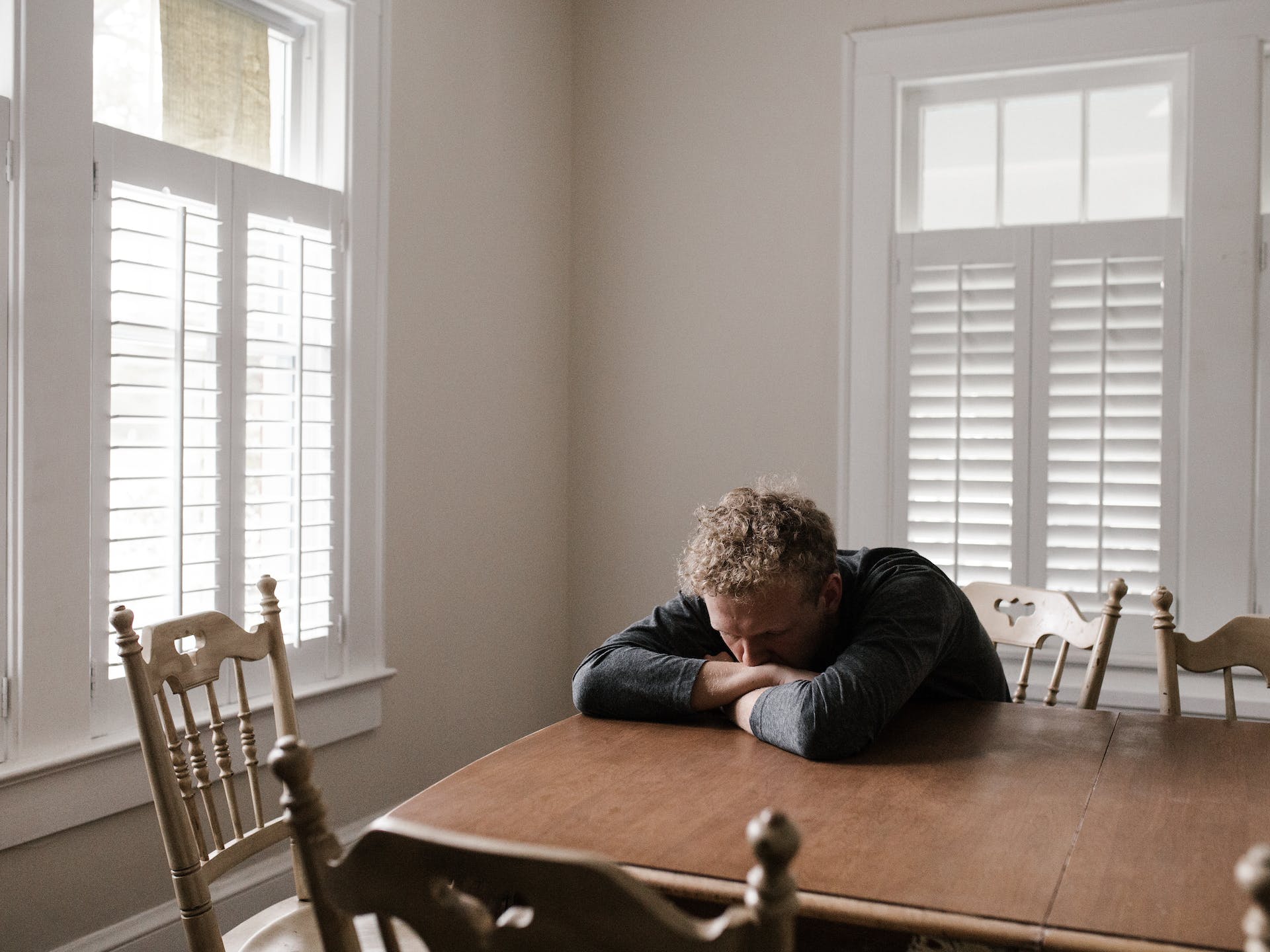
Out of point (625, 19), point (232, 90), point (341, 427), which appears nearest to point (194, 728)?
point (341, 427)

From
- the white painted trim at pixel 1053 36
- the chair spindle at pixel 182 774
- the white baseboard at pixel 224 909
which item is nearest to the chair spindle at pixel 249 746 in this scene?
the chair spindle at pixel 182 774

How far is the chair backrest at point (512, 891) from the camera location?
0.76 m

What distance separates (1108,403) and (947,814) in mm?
2149

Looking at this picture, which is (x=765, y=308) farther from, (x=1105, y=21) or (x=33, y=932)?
(x=33, y=932)

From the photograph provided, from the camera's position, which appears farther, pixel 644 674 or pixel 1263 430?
pixel 1263 430

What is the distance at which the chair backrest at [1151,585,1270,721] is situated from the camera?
2.00 m

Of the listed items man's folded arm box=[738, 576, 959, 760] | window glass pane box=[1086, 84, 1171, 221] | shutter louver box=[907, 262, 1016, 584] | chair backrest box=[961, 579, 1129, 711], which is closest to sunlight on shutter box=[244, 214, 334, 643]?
man's folded arm box=[738, 576, 959, 760]

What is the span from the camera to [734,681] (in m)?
1.75

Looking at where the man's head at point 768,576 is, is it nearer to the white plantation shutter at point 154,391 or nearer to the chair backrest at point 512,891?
the chair backrest at point 512,891

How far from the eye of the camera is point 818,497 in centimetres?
345

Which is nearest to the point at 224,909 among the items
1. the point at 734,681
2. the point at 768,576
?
the point at 734,681

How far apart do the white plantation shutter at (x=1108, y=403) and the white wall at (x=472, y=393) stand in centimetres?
155

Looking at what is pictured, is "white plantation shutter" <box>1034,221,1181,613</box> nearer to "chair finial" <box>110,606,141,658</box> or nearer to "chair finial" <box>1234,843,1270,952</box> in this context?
"chair finial" <box>110,606,141,658</box>

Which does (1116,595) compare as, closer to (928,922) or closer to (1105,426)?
(1105,426)
